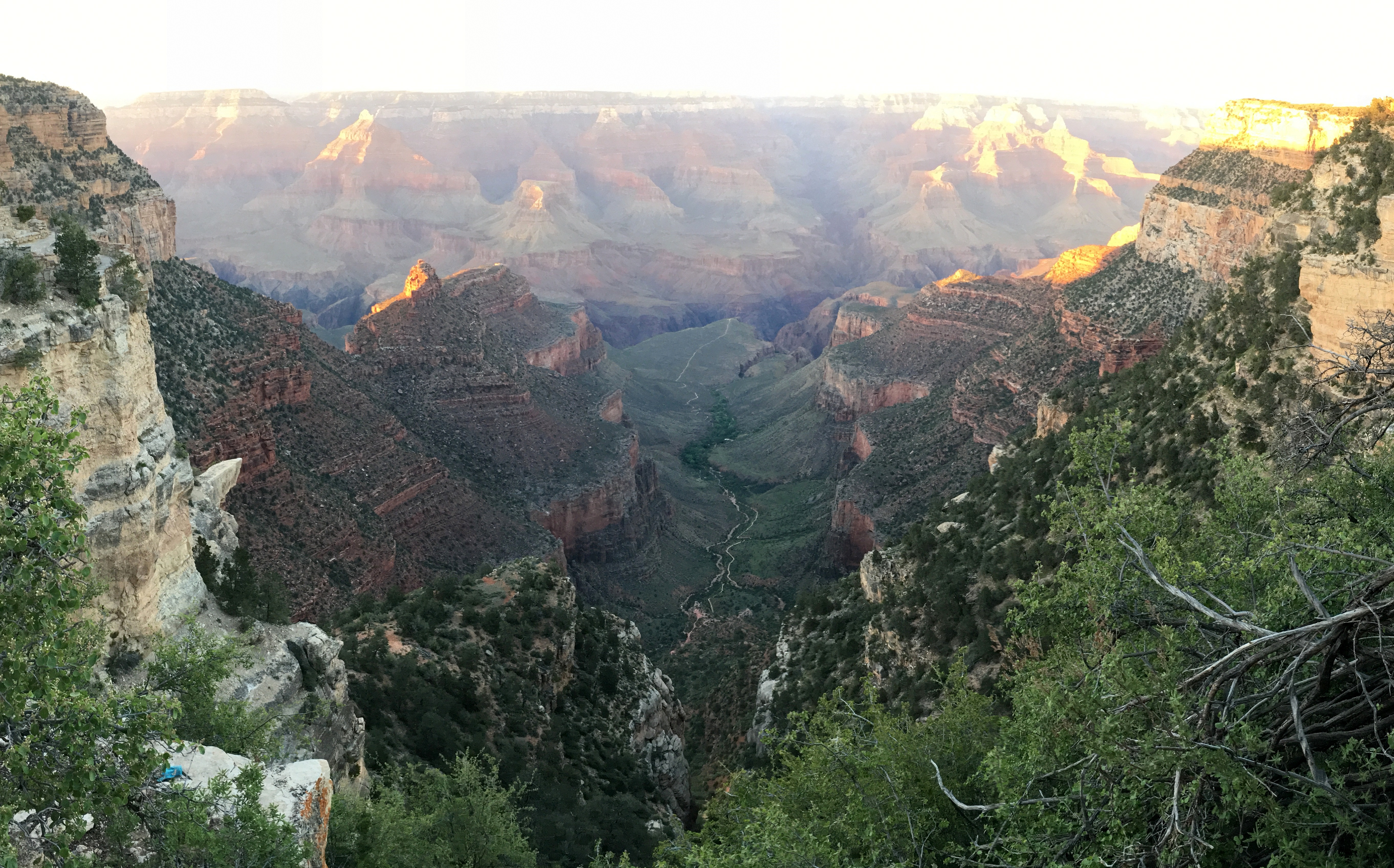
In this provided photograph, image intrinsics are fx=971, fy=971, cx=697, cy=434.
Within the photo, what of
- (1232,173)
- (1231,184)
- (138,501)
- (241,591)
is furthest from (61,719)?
(1232,173)

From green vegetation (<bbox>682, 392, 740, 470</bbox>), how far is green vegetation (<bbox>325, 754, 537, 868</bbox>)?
6622 cm

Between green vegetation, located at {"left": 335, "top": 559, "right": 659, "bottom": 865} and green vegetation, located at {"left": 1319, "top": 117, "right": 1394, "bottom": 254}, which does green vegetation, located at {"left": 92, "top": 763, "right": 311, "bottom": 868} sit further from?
green vegetation, located at {"left": 1319, "top": 117, "right": 1394, "bottom": 254}

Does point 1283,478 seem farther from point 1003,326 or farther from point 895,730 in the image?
point 1003,326

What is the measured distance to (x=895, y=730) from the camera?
16438 millimetres

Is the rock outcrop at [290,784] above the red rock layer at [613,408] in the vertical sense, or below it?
above

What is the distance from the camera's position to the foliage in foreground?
8945 mm

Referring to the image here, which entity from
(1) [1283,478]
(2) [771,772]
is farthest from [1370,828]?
(2) [771,772]

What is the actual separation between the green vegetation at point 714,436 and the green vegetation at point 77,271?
71.2m

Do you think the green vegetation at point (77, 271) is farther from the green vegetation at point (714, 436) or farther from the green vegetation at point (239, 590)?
the green vegetation at point (714, 436)

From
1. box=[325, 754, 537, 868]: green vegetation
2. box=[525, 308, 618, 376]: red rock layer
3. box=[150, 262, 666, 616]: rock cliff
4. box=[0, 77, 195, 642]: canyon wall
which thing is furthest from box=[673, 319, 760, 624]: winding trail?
box=[0, 77, 195, 642]: canyon wall

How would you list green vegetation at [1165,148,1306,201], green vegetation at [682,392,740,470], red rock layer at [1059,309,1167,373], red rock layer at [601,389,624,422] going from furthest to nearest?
green vegetation at [682,392,740,470] < red rock layer at [601,389,624,422] < green vegetation at [1165,148,1306,201] < red rock layer at [1059,309,1167,373]

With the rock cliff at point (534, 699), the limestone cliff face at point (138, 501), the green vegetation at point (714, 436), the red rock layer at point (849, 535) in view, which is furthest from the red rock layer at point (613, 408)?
the limestone cliff face at point (138, 501)

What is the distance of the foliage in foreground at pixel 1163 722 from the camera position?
Result: 29.3 ft

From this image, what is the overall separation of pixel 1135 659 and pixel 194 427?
110 ft
